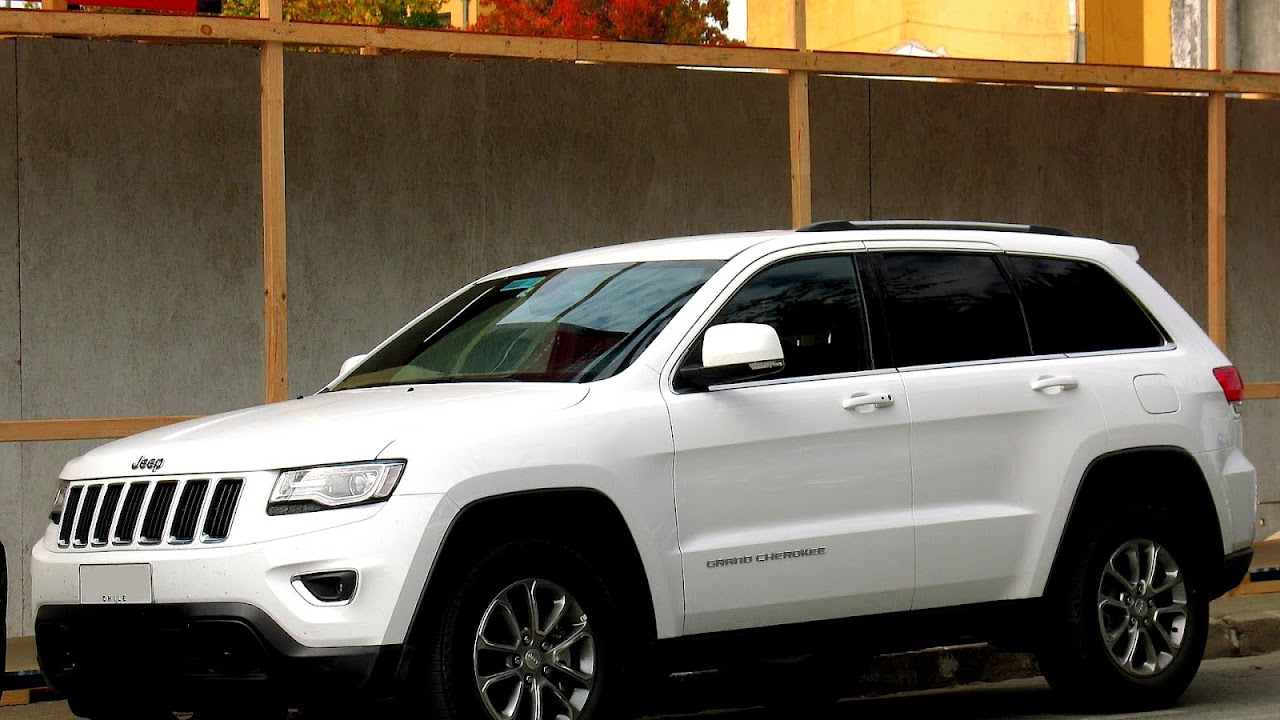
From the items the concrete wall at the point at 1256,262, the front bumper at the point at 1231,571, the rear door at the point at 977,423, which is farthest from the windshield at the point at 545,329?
the concrete wall at the point at 1256,262

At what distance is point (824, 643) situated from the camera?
6891 mm

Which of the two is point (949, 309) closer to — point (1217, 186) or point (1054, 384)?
point (1054, 384)

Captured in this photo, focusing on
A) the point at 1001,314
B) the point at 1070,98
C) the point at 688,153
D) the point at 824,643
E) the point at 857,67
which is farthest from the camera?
the point at 1070,98

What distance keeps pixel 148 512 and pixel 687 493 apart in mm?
1707

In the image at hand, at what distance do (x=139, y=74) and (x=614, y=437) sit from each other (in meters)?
7.88

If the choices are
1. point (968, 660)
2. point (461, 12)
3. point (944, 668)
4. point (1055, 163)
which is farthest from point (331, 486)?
point (461, 12)

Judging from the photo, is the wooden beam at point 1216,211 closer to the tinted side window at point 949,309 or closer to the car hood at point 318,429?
the tinted side window at point 949,309

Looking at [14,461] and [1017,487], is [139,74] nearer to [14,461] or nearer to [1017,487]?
[14,461]

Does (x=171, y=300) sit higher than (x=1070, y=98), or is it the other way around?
(x=1070, y=98)

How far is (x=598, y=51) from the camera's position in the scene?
1120 centimetres

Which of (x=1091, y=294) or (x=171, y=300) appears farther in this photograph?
(x=171, y=300)

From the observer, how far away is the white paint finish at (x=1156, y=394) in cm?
773

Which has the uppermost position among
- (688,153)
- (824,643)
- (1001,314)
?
(688,153)

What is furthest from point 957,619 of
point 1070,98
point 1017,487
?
point 1070,98
